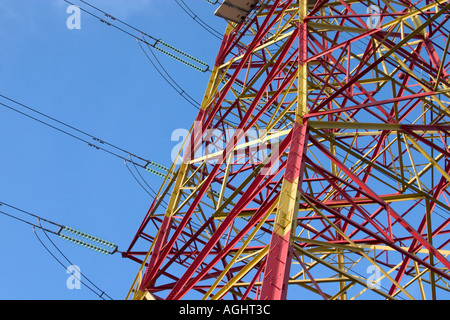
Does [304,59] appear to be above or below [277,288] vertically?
above

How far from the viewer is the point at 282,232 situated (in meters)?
9.81

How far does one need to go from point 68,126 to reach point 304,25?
12.8 m

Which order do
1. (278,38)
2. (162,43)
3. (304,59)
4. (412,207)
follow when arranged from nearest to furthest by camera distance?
(304,59), (412,207), (278,38), (162,43)

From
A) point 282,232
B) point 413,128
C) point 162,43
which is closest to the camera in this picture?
point 282,232

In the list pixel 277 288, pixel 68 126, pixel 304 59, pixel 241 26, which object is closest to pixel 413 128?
pixel 304 59
